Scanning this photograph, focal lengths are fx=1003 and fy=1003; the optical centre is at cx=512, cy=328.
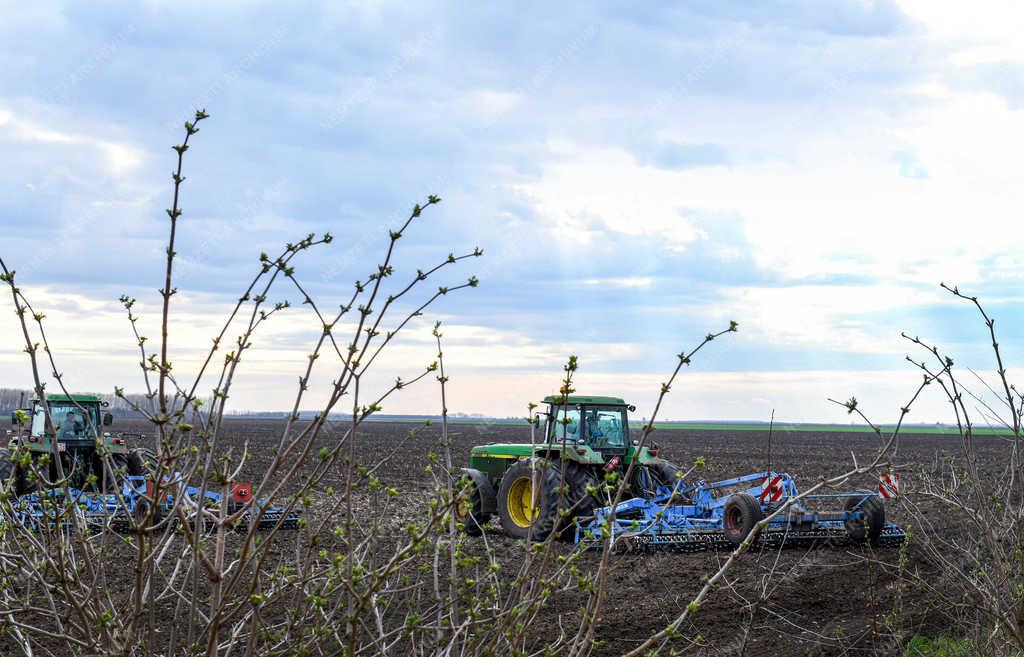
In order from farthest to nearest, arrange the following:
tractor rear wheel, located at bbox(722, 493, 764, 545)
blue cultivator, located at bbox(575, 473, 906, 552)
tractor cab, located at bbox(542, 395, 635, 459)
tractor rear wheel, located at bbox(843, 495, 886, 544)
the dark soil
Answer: tractor cab, located at bbox(542, 395, 635, 459)
tractor rear wheel, located at bbox(843, 495, 886, 544)
blue cultivator, located at bbox(575, 473, 906, 552)
tractor rear wheel, located at bbox(722, 493, 764, 545)
the dark soil

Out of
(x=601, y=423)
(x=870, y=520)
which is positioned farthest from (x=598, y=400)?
(x=870, y=520)

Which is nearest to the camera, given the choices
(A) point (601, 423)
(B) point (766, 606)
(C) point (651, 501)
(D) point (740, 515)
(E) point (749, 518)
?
(B) point (766, 606)

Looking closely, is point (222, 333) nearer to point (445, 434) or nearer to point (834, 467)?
point (445, 434)

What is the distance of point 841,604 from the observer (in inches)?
389

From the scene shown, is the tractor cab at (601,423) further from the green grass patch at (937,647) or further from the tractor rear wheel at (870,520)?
the green grass patch at (937,647)

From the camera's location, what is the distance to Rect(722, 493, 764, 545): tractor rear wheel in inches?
482

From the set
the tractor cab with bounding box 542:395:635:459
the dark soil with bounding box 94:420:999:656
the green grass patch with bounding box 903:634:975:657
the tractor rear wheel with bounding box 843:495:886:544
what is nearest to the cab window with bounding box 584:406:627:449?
the tractor cab with bounding box 542:395:635:459

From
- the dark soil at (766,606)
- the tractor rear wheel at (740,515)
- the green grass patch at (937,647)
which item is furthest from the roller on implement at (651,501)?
the green grass patch at (937,647)

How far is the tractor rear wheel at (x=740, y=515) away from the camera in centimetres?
1224

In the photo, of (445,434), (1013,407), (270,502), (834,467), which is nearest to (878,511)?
(1013,407)

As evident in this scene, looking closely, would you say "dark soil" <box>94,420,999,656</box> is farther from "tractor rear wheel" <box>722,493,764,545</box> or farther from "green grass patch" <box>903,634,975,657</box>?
"tractor rear wheel" <box>722,493,764,545</box>

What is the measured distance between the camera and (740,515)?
12.7 m

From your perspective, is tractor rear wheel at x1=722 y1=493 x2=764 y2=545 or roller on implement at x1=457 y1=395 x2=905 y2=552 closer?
tractor rear wheel at x1=722 y1=493 x2=764 y2=545

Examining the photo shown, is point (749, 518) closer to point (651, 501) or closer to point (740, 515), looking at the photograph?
point (740, 515)
